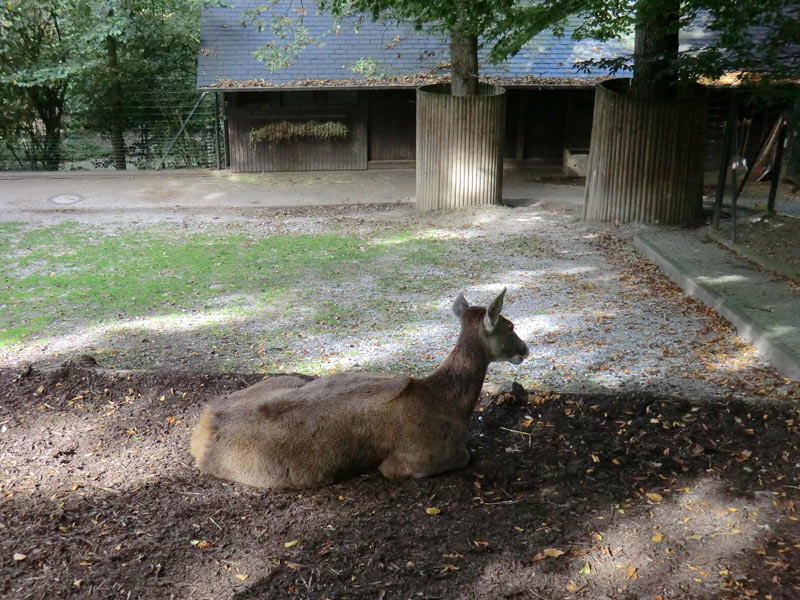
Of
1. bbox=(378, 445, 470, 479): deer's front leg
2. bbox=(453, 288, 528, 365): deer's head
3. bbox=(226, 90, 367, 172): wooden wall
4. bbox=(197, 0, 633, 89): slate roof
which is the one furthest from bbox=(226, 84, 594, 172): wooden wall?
bbox=(378, 445, 470, 479): deer's front leg

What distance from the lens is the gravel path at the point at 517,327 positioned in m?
7.62

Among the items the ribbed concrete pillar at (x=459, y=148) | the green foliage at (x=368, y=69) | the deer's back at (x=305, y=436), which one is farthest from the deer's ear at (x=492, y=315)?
the green foliage at (x=368, y=69)

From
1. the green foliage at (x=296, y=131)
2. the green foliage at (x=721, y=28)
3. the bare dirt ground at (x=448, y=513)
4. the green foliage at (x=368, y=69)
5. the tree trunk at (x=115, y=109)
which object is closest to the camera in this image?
the bare dirt ground at (x=448, y=513)

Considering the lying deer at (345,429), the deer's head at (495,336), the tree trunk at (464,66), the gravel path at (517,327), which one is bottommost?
the gravel path at (517,327)

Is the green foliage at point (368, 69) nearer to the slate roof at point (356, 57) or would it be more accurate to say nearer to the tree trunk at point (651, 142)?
the slate roof at point (356, 57)

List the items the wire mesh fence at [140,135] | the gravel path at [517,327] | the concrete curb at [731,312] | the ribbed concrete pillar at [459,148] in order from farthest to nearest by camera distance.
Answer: the wire mesh fence at [140,135]
the ribbed concrete pillar at [459,148]
the gravel path at [517,327]
the concrete curb at [731,312]

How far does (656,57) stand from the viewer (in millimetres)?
12477

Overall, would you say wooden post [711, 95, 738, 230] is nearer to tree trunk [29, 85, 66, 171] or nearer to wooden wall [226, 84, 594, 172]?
wooden wall [226, 84, 594, 172]

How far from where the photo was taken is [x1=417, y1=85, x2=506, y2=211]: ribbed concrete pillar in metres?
14.7

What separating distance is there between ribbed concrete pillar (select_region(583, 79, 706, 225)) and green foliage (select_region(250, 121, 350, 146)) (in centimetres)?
917

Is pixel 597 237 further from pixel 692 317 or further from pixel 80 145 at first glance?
pixel 80 145

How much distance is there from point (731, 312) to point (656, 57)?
5.28 meters

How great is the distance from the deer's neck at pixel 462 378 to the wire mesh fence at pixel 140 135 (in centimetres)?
1777

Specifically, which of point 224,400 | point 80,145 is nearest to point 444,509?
point 224,400
